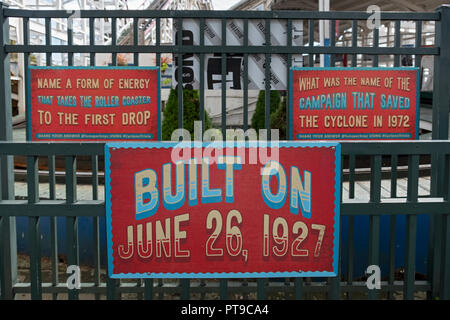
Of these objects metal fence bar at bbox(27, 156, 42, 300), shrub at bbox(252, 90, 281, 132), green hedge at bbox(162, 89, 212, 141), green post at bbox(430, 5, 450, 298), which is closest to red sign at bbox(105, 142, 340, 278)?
metal fence bar at bbox(27, 156, 42, 300)

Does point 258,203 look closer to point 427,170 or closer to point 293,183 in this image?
point 293,183

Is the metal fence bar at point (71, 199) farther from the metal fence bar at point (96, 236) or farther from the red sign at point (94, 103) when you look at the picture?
the red sign at point (94, 103)

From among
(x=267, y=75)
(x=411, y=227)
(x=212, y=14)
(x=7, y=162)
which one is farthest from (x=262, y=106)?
(x=411, y=227)

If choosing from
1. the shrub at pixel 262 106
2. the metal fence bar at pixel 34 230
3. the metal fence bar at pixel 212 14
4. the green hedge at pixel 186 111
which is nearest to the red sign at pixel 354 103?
the metal fence bar at pixel 212 14

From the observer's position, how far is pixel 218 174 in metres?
2.25

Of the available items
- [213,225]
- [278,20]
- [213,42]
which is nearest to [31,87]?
[213,42]

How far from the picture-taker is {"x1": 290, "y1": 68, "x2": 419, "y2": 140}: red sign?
4055mm

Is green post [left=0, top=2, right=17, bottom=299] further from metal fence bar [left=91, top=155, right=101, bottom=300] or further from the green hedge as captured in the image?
the green hedge

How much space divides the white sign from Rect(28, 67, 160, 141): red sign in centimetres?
41

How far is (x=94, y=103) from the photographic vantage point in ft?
13.5

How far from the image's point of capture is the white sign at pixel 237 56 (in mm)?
3914

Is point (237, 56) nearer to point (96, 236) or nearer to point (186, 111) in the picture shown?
point (96, 236)

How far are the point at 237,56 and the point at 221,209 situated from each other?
223cm

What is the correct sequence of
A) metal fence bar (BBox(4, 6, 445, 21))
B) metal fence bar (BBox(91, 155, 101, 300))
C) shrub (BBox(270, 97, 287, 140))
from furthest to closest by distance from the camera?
shrub (BBox(270, 97, 287, 140)), metal fence bar (BBox(4, 6, 445, 21)), metal fence bar (BBox(91, 155, 101, 300))
